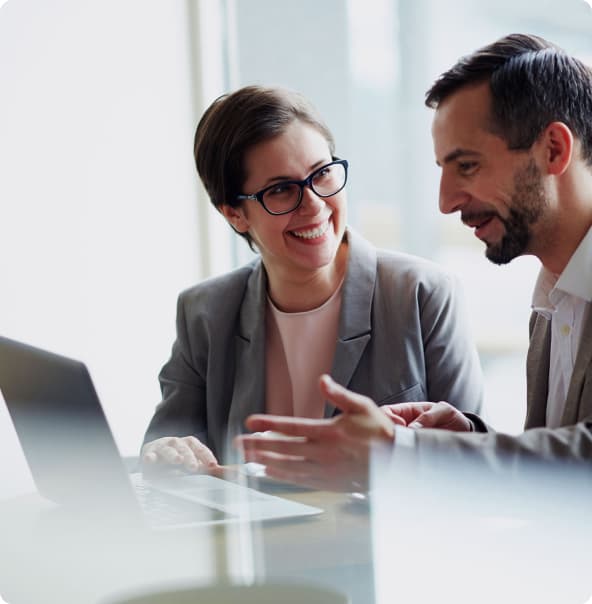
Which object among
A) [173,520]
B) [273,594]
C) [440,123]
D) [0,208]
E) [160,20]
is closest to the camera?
[273,594]

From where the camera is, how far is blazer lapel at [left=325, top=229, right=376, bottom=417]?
6.44ft

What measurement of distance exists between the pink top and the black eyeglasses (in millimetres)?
232

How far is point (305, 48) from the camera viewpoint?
12.1 feet

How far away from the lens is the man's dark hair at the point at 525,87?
1.51 metres

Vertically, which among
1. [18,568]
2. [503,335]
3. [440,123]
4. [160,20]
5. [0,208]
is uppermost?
[160,20]

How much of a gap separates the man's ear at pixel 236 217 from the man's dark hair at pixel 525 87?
69cm

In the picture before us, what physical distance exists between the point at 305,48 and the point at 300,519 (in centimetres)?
269

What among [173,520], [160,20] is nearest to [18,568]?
[173,520]

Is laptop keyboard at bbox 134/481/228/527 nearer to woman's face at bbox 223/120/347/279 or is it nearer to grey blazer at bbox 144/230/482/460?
grey blazer at bbox 144/230/482/460

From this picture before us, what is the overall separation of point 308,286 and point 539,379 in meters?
0.64

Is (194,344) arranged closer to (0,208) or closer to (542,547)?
(542,547)

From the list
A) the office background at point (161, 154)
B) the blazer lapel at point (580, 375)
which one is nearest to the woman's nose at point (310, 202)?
the blazer lapel at point (580, 375)

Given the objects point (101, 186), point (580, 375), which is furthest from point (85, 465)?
point (101, 186)

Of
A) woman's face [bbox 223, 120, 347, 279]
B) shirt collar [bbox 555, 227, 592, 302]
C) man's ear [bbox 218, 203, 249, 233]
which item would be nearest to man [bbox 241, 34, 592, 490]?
shirt collar [bbox 555, 227, 592, 302]
